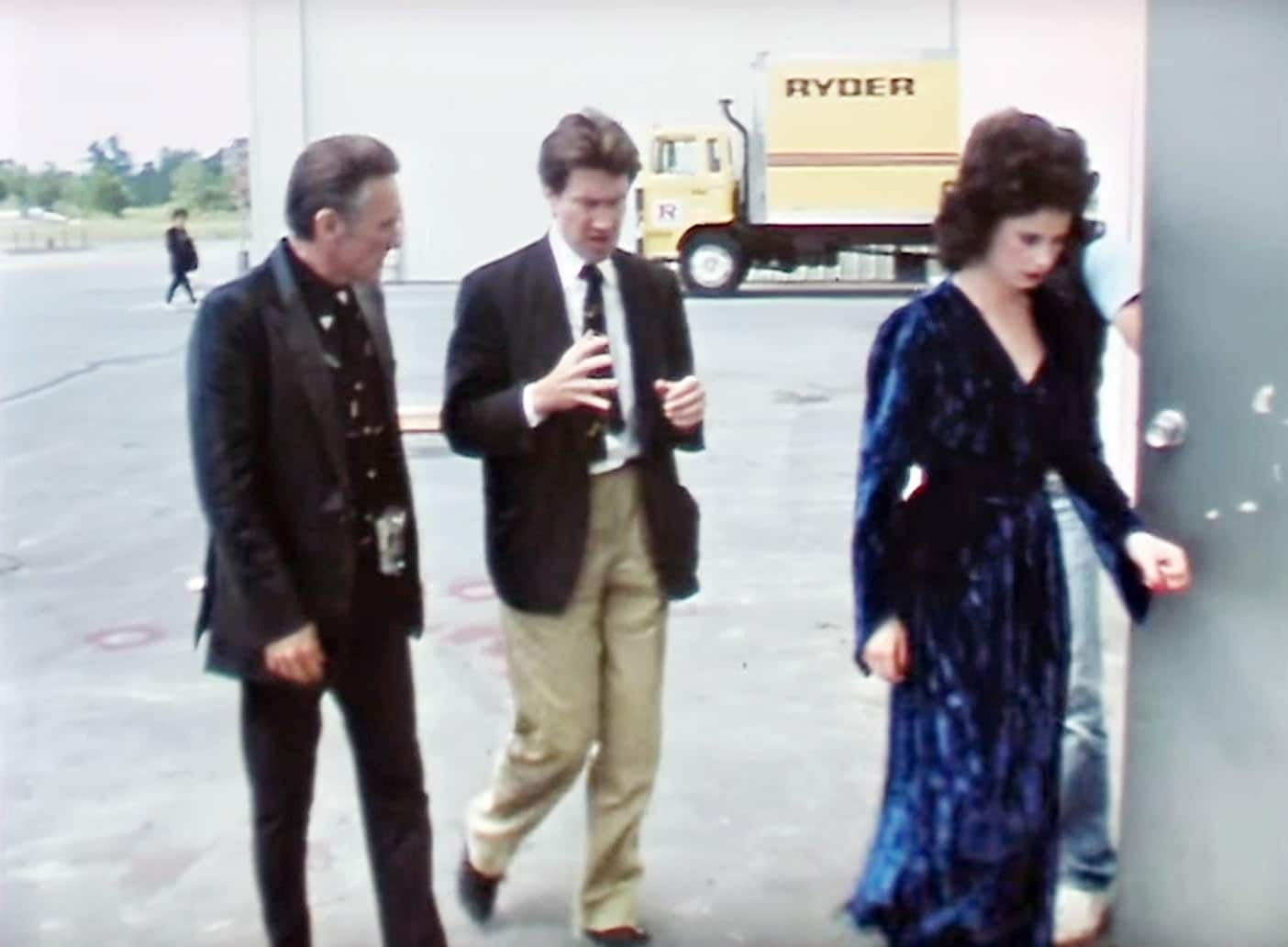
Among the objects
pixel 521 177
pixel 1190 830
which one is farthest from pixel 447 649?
pixel 1190 830

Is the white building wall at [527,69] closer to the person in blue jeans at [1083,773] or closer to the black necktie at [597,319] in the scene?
the black necktie at [597,319]

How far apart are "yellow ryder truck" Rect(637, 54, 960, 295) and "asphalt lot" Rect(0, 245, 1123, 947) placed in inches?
6.0

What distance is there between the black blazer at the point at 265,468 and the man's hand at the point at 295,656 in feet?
0.05

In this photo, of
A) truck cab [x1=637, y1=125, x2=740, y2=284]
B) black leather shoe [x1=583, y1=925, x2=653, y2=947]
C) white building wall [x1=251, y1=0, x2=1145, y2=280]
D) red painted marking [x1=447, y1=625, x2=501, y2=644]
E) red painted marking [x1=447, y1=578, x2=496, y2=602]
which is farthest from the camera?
red painted marking [x1=447, y1=578, x2=496, y2=602]

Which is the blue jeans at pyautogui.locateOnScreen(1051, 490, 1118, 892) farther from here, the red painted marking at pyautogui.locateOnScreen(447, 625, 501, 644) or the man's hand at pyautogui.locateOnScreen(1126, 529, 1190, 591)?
the red painted marking at pyautogui.locateOnScreen(447, 625, 501, 644)

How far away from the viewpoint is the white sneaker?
3.05 m

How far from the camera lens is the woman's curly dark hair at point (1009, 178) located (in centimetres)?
250

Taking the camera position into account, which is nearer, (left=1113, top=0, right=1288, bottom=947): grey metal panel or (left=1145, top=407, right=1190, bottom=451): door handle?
(left=1113, top=0, right=1288, bottom=947): grey metal panel

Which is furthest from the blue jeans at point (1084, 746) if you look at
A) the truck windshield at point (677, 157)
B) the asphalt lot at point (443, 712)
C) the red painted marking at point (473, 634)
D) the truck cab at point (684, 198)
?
the red painted marking at point (473, 634)

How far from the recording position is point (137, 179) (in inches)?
113

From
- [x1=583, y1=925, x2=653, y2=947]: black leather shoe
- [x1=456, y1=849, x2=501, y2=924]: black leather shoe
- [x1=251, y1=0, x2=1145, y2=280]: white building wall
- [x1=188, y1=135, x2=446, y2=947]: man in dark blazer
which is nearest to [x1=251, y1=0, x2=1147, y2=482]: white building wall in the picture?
[x1=251, y1=0, x2=1145, y2=280]: white building wall

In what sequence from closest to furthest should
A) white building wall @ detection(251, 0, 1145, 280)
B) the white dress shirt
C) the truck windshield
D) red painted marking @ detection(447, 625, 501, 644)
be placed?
white building wall @ detection(251, 0, 1145, 280) < the white dress shirt < the truck windshield < red painted marking @ detection(447, 625, 501, 644)

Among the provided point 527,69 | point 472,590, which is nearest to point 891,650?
point 527,69

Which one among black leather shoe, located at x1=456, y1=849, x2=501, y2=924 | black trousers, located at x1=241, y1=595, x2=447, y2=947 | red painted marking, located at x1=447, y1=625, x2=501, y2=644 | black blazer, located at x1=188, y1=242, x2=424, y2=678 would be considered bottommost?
black leather shoe, located at x1=456, y1=849, x2=501, y2=924
